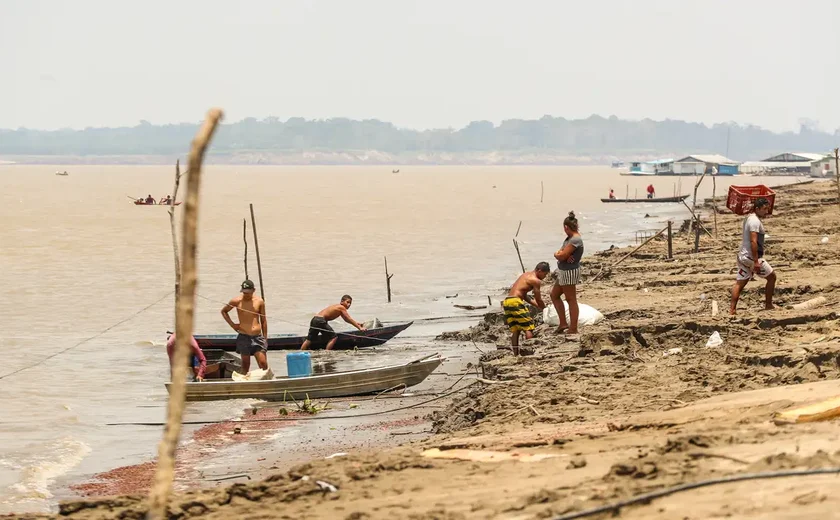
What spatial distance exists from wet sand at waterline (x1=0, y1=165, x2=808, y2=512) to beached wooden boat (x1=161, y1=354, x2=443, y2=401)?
0.62ft

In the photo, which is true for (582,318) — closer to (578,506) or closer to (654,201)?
(578,506)

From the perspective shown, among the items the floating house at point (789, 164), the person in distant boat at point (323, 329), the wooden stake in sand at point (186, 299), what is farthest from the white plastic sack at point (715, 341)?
the floating house at point (789, 164)

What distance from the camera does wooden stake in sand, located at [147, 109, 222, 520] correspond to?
15.6 ft

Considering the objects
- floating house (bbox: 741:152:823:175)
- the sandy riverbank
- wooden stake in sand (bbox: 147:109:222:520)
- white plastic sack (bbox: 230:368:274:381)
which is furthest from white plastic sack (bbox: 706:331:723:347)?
floating house (bbox: 741:152:823:175)

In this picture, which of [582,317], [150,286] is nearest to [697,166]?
[150,286]

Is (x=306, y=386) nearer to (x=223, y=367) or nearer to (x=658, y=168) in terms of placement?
(x=223, y=367)

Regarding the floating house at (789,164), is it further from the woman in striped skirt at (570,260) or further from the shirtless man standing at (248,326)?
the shirtless man standing at (248,326)

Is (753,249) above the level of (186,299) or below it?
below

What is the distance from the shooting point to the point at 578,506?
226 inches

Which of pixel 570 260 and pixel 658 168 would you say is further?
pixel 658 168

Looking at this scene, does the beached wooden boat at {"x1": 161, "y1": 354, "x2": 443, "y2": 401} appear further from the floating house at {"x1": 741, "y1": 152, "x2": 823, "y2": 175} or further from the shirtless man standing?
the floating house at {"x1": 741, "y1": 152, "x2": 823, "y2": 175}

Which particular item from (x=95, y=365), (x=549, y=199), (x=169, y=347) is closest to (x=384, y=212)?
(x=549, y=199)

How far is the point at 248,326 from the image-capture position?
14.5 meters

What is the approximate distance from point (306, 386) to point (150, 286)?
19668 millimetres
